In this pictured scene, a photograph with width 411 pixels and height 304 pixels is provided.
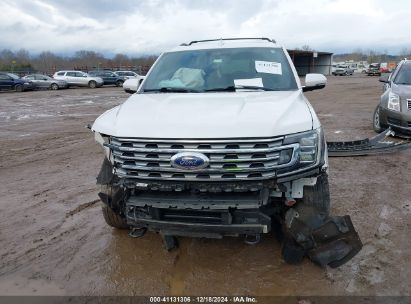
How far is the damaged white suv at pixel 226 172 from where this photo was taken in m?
3.21

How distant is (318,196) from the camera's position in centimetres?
359

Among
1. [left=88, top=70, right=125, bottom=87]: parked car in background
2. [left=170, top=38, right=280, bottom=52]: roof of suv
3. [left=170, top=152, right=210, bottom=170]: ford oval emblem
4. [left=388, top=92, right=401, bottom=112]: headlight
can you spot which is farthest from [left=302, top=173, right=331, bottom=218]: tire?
[left=88, top=70, right=125, bottom=87]: parked car in background

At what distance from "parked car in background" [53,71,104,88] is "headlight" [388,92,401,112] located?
3190cm

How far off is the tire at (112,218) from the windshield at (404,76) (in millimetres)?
7913

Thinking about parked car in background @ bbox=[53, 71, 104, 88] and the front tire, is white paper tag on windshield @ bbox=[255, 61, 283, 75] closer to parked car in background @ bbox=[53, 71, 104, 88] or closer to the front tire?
the front tire

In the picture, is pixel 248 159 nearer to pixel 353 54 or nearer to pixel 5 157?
pixel 5 157

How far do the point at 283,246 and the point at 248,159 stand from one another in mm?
1040

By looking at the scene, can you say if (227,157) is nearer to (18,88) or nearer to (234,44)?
(234,44)

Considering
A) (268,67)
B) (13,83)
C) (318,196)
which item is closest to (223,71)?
(268,67)

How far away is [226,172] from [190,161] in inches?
11.8

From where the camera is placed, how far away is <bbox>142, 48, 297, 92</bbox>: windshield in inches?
180

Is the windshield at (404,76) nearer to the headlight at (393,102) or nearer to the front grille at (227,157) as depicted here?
the headlight at (393,102)

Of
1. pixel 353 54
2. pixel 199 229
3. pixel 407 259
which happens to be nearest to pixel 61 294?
pixel 199 229

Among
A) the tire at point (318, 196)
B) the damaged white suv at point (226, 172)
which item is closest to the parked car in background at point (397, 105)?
the damaged white suv at point (226, 172)
